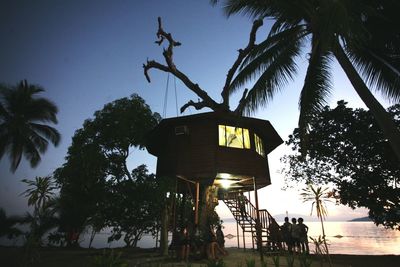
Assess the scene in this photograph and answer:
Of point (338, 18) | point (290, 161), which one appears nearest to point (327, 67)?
point (338, 18)

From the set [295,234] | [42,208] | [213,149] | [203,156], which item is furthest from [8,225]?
[295,234]

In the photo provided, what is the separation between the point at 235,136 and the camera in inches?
567

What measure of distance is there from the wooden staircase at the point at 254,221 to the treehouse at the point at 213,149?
7.77ft

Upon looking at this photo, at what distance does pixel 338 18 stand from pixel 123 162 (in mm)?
17164

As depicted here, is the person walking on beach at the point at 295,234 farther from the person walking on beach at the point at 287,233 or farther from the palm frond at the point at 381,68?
the palm frond at the point at 381,68

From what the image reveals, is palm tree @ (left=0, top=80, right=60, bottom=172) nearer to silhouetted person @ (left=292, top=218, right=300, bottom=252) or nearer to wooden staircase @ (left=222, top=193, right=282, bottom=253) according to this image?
wooden staircase @ (left=222, top=193, right=282, bottom=253)

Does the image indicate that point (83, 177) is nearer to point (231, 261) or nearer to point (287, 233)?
point (231, 261)

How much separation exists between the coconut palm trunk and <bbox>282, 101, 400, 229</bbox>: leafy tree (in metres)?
8.20

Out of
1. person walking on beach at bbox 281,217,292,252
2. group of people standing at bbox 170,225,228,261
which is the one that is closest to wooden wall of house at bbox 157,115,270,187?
person walking on beach at bbox 281,217,292,252

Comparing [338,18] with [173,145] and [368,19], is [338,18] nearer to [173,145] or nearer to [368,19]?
[368,19]

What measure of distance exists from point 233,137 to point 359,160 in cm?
1015

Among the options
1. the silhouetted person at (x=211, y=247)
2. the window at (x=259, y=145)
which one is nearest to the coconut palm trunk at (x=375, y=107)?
the silhouetted person at (x=211, y=247)

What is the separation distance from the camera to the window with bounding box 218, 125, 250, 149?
14.0 metres

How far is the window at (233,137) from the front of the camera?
1405 cm
